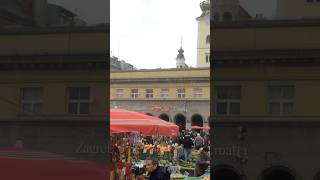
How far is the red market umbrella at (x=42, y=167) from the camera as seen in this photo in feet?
9.55

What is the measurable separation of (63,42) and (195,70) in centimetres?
4037

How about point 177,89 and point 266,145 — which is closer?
point 266,145

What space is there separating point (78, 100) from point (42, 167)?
495 millimetres

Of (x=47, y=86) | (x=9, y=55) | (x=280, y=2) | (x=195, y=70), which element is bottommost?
(x=47, y=86)

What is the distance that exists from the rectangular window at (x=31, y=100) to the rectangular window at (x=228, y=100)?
1.12 meters

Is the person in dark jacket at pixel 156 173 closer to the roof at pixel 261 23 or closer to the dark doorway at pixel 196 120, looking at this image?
the roof at pixel 261 23

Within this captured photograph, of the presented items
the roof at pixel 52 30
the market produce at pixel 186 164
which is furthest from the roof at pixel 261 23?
the market produce at pixel 186 164

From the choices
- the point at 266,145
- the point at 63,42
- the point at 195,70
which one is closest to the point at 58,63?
the point at 63,42

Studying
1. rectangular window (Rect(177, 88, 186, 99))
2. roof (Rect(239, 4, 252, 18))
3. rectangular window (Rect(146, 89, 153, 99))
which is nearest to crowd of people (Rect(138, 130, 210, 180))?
roof (Rect(239, 4, 252, 18))

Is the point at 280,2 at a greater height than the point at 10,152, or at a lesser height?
greater

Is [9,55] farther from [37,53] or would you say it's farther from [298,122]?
[298,122]

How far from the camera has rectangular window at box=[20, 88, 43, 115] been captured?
2.97 meters

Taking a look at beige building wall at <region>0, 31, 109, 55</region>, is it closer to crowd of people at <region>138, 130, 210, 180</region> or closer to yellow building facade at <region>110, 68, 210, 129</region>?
crowd of people at <region>138, 130, 210, 180</region>

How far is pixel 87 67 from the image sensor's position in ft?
9.55
